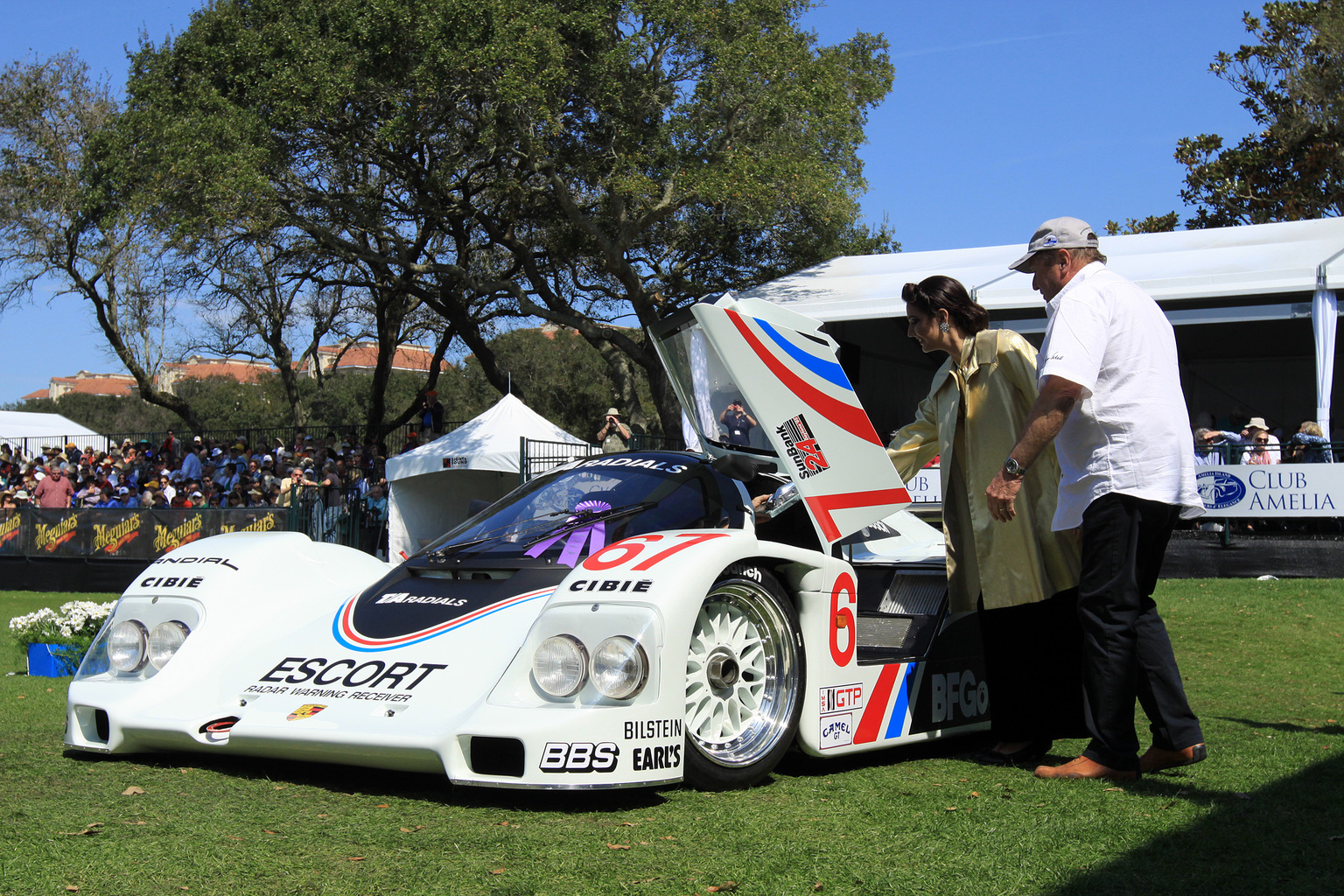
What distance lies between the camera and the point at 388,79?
18.8 metres

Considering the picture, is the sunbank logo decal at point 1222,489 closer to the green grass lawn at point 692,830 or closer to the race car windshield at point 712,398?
the green grass lawn at point 692,830

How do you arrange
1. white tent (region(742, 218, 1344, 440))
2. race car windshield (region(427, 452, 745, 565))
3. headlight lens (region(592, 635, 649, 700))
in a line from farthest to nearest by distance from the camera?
white tent (region(742, 218, 1344, 440)) < race car windshield (region(427, 452, 745, 565)) < headlight lens (region(592, 635, 649, 700))

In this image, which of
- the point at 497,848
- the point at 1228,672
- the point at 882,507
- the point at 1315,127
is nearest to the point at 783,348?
the point at 882,507

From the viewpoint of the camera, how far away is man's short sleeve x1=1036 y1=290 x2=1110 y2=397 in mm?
3744

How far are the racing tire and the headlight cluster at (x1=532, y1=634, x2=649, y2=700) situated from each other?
284 millimetres

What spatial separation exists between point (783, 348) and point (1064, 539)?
4.22 feet

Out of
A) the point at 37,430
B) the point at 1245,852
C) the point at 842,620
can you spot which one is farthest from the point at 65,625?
the point at 37,430

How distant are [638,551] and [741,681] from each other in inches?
22.5

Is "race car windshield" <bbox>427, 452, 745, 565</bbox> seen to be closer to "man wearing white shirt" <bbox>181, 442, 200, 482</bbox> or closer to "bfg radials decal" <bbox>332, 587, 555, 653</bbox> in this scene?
"bfg radials decal" <bbox>332, 587, 555, 653</bbox>

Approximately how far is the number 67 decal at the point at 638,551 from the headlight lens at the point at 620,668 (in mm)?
294

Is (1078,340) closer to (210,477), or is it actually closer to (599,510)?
(599,510)

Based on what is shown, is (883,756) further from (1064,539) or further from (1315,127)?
(1315,127)

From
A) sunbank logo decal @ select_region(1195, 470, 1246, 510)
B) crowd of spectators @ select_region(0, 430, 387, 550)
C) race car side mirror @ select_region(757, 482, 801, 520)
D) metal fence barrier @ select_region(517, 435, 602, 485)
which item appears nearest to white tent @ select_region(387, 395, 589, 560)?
metal fence barrier @ select_region(517, 435, 602, 485)

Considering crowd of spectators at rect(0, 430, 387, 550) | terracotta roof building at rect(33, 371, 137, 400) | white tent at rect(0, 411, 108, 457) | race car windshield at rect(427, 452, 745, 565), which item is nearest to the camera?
race car windshield at rect(427, 452, 745, 565)
